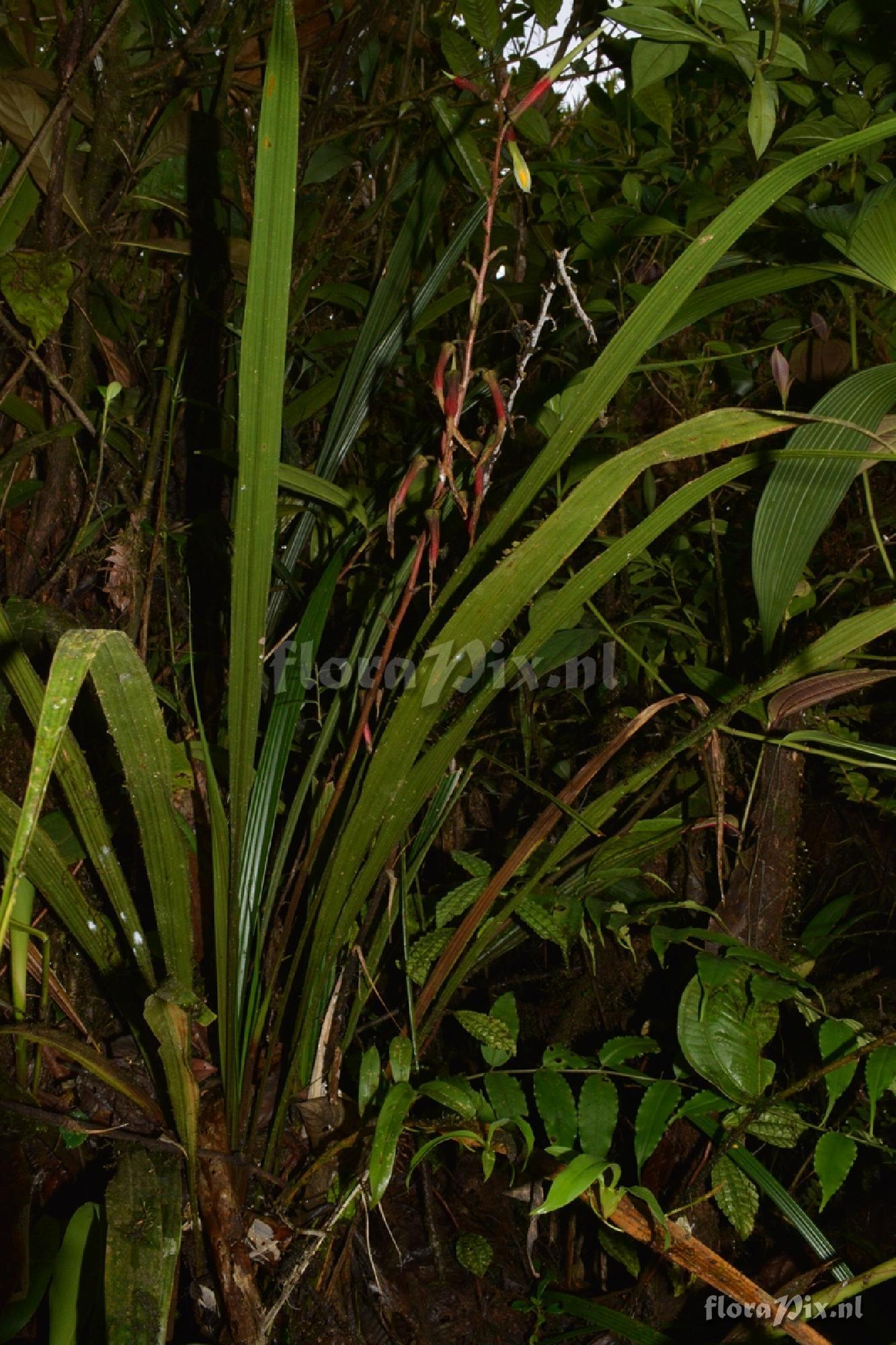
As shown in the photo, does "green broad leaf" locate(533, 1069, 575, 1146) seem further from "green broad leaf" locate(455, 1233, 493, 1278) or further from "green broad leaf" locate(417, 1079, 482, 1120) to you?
"green broad leaf" locate(455, 1233, 493, 1278)

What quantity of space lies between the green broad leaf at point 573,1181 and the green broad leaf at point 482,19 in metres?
0.84

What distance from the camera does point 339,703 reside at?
70 centimetres

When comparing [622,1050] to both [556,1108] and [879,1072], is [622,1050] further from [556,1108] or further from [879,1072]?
[879,1072]

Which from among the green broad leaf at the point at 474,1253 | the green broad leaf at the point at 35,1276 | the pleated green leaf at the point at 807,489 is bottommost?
the green broad leaf at the point at 474,1253

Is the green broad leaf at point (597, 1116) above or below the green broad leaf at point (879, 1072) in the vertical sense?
below

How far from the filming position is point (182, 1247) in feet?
2.08

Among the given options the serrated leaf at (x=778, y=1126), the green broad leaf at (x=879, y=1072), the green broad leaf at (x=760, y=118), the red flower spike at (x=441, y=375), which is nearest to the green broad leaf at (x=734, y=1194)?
the serrated leaf at (x=778, y=1126)

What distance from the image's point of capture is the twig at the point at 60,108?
833mm

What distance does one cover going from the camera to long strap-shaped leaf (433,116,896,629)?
38 centimetres

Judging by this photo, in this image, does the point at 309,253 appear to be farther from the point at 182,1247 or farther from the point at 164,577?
the point at 182,1247

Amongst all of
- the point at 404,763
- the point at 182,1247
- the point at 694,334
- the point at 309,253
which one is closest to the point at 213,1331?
the point at 182,1247

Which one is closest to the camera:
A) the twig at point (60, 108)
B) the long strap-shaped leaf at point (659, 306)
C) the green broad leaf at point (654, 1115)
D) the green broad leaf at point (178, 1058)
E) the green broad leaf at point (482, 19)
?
the long strap-shaped leaf at point (659, 306)

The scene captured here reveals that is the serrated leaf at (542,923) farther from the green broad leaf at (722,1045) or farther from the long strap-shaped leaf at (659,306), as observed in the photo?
the long strap-shaped leaf at (659,306)

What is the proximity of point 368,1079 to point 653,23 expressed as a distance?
719 millimetres
